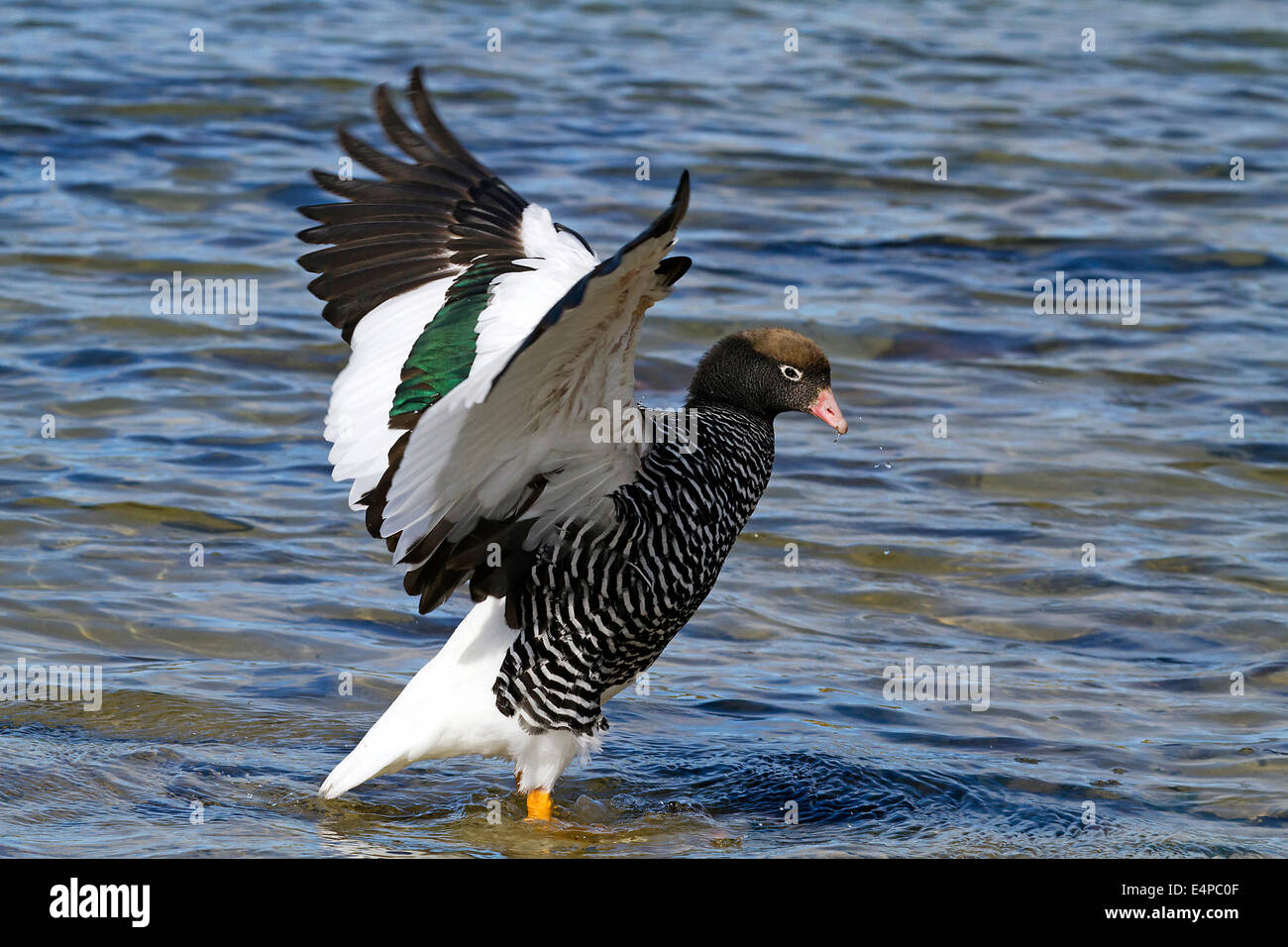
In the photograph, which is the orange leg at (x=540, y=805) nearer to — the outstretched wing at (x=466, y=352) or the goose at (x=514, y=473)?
the goose at (x=514, y=473)

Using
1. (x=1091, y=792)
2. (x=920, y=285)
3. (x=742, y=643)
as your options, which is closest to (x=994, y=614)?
(x=742, y=643)

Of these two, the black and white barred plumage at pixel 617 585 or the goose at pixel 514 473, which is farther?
the black and white barred plumage at pixel 617 585

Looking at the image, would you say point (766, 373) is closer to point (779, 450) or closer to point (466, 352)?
point (466, 352)

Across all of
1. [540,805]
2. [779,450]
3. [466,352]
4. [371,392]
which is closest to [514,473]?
[466,352]

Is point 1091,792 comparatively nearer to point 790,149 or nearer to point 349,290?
point 349,290

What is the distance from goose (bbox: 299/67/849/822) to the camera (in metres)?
4.56

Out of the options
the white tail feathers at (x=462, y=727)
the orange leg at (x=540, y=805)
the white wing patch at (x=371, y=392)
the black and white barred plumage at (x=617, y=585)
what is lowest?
the orange leg at (x=540, y=805)

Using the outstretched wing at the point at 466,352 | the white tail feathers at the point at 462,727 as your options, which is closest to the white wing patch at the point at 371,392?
the outstretched wing at the point at 466,352

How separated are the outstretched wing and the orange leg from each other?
0.66 metres

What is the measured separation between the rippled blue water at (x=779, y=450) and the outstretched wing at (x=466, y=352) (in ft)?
3.08

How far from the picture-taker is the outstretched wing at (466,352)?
13.2 ft

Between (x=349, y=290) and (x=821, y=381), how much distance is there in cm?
150

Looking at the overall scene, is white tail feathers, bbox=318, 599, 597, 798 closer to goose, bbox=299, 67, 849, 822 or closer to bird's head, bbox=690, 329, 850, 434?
goose, bbox=299, 67, 849, 822

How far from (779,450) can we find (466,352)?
147 inches
